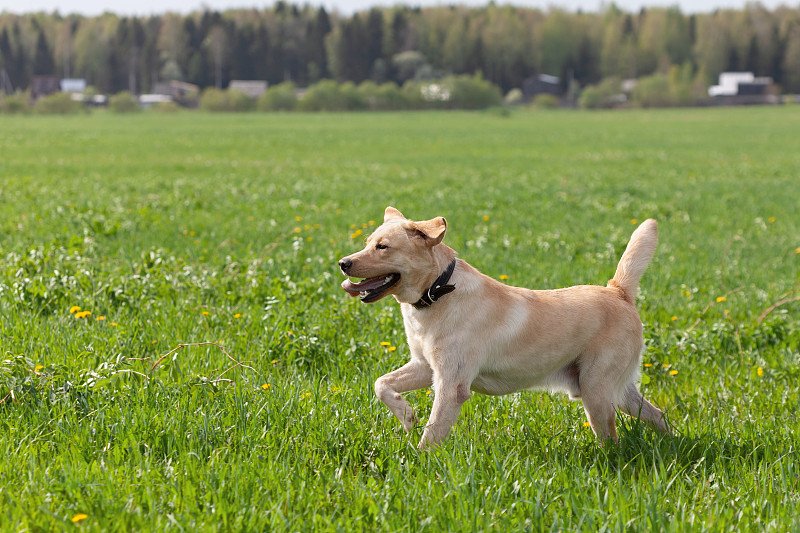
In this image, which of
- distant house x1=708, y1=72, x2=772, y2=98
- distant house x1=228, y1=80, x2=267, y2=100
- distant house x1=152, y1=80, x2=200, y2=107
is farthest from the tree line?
distant house x1=228, y1=80, x2=267, y2=100

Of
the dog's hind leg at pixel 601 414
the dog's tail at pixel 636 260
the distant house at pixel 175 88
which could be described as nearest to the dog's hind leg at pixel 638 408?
Result: the dog's hind leg at pixel 601 414

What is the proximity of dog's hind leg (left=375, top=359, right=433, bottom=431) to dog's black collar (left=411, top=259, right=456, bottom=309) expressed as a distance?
328 mm

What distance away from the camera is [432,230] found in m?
3.52

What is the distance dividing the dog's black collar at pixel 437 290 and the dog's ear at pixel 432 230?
8.3 inches

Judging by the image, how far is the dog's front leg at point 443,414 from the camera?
11.6ft

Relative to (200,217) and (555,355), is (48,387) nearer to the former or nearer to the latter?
(555,355)

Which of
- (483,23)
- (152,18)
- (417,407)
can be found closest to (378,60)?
(483,23)

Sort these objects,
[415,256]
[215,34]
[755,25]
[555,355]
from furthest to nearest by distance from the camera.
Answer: [755,25] < [215,34] < [555,355] < [415,256]

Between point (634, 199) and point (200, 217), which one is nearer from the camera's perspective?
point (200, 217)

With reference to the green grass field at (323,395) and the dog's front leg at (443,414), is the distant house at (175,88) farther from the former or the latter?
the dog's front leg at (443,414)

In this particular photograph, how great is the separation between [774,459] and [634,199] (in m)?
12.4

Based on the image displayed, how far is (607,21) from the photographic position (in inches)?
6393

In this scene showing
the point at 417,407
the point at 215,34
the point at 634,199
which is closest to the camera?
the point at 417,407

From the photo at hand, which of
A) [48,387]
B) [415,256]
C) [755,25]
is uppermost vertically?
[755,25]
